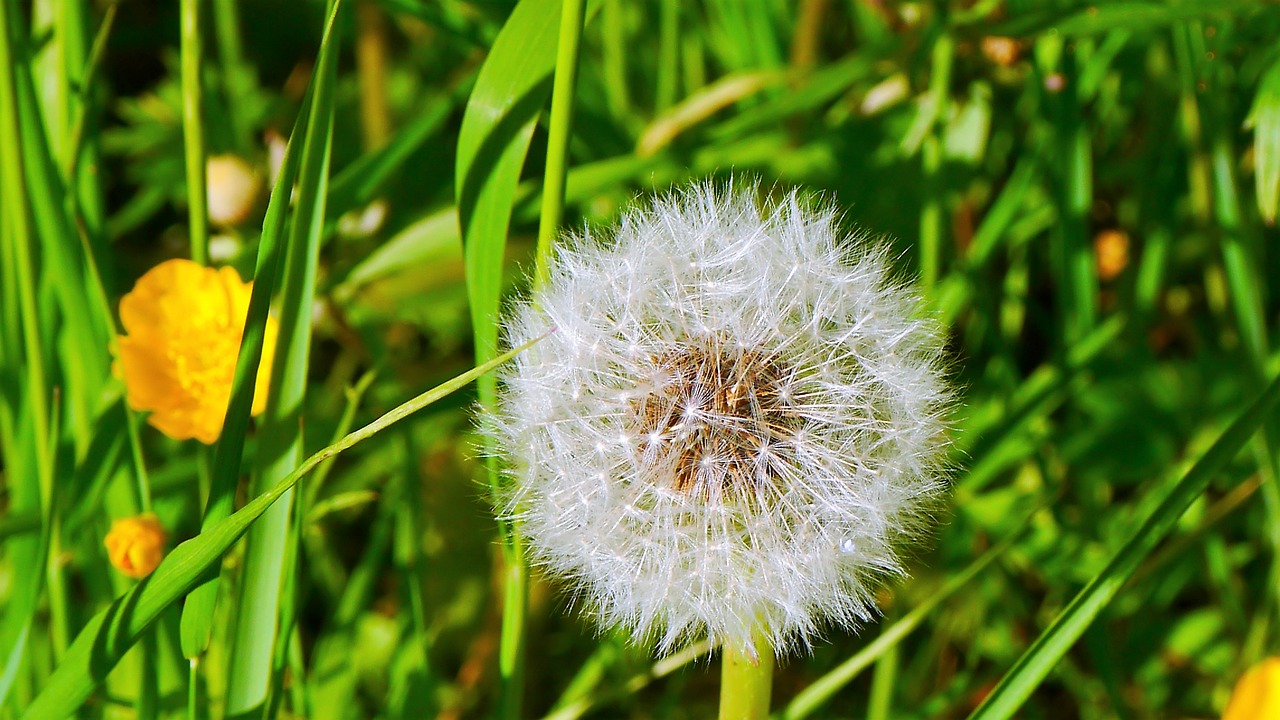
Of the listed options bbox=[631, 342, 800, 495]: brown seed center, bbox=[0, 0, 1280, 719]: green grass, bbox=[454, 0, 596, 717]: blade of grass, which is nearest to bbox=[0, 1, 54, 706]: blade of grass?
bbox=[0, 0, 1280, 719]: green grass

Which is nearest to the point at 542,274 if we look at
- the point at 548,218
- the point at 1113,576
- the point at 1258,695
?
the point at 548,218

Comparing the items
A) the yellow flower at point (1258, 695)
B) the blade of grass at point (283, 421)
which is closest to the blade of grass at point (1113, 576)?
the yellow flower at point (1258, 695)

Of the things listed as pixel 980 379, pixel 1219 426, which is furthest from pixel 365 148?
pixel 1219 426

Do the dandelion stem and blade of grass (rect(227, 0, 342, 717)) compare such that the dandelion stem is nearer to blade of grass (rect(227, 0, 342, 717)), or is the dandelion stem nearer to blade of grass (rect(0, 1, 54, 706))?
blade of grass (rect(227, 0, 342, 717))

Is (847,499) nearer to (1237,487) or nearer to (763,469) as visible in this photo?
(763,469)

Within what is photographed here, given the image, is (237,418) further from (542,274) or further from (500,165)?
(500,165)

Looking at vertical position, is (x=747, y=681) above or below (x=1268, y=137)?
below

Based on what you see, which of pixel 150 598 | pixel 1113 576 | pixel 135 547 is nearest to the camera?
pixel 150 598
